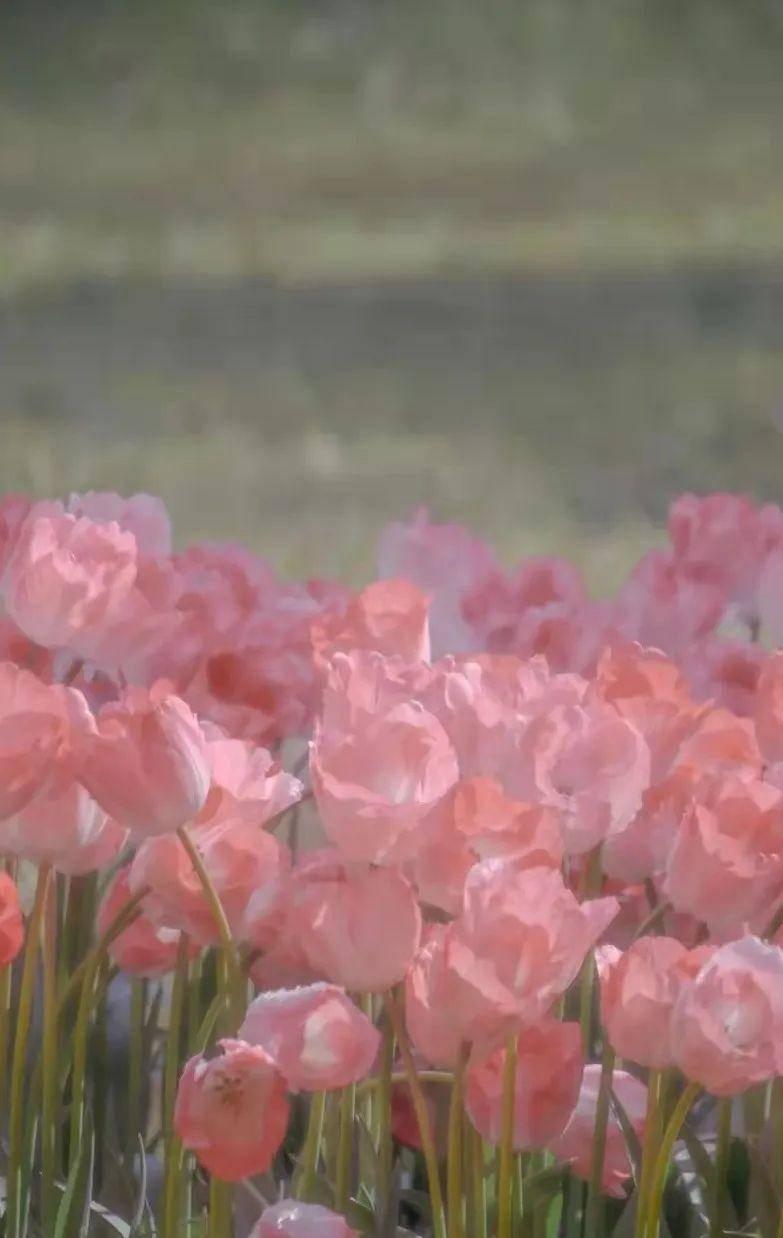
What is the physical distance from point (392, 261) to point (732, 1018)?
84 centimetres

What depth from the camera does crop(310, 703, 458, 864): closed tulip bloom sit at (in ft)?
1.32

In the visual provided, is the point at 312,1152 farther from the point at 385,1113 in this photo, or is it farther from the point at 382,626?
the point at 382,626

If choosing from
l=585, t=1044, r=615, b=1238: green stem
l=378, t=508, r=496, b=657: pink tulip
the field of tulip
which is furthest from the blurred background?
l=585, t=1044, r=615, b=1238: green stem

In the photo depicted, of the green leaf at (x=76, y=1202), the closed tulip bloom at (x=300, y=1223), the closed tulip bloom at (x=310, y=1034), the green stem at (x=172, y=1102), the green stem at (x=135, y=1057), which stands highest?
the closed tulip bloom at (x=310, y=1034)

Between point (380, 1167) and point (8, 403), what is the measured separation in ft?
2.43

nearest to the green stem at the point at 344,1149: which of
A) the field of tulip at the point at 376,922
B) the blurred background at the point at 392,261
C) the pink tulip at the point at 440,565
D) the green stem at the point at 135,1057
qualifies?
the field of tulip at the point at 376,922

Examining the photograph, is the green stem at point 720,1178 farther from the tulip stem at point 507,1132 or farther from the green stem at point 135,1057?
the green stem at point 135,1057

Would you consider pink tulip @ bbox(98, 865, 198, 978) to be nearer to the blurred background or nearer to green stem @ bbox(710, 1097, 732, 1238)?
green stem @ bbox(710, 1097, 732, 1238)

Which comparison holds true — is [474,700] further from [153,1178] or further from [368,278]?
[368,278]

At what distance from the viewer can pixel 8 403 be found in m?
1.10

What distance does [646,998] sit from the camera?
0.39m

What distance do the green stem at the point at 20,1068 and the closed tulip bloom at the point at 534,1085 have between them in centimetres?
13

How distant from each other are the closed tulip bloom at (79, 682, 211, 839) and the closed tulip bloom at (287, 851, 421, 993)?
0.04 meters

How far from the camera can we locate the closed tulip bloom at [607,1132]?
46 centimetres
